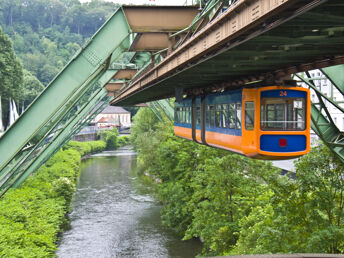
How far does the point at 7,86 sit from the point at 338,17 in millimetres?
53429

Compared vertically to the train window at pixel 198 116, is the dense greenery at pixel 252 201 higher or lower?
lower

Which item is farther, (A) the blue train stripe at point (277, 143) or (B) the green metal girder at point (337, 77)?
(B) the green metal girder at point (337, 77)

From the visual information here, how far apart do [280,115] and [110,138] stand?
7486 cm

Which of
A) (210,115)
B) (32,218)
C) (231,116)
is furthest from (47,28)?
(231,116)

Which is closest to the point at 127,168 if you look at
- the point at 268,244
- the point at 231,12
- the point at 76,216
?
the point at 76,216

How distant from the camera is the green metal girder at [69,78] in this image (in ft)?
29.7

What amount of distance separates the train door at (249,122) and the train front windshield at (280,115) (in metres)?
0.20

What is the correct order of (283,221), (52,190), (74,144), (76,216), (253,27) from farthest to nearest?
(74,144)
(76,216)
(52,190)
(283,221)
(253,27)

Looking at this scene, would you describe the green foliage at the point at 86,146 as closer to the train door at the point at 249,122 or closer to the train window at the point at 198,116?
the train window at the point at 198,116

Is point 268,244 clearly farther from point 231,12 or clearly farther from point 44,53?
point 44,53

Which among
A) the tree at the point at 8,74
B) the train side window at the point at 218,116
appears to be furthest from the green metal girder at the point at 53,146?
the tree at the point at 8,74

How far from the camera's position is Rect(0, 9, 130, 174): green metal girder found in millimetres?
9055

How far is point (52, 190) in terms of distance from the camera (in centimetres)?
2820

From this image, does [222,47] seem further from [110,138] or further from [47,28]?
[47,28]
